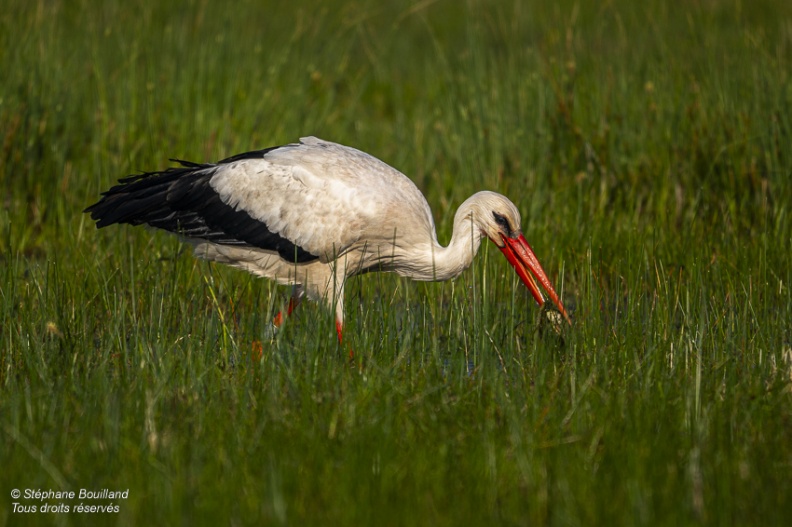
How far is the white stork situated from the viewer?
5.35 m

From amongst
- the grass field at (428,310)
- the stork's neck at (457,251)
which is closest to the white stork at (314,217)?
the stork's neck at (457,251)

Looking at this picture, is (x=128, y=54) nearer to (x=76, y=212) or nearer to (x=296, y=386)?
(x=76, y=212)

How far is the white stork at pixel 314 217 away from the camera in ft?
17.6

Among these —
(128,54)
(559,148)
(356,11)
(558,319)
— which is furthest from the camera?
(356,11)

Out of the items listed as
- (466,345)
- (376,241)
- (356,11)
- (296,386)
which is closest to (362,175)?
(376,241)

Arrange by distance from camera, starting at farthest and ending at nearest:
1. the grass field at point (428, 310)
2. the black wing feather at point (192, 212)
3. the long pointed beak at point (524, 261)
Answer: the black wing feather at point (192, 212), the long pointed beak at point (524, 261), the grass field at point (428, 310)

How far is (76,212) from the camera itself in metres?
6.88

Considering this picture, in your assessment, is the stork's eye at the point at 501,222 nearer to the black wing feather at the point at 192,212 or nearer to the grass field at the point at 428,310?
the grass field at the point at 428,310

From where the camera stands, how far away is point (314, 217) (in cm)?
543

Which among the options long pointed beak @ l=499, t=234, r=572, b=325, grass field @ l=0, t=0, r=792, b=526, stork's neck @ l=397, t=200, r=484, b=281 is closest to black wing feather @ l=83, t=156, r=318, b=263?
grass field @ l=0, t=0, r=792, b=526

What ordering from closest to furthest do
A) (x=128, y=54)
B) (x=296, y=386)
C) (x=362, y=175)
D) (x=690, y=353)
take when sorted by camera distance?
(x=296, y=386) → (x=690, y=353) → (x=362, y=175) → (x=128, y=54)

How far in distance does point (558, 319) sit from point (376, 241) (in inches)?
42.6

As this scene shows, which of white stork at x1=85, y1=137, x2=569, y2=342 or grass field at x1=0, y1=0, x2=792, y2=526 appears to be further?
white stork at x1=85, y1=137, x2=569, y2=342

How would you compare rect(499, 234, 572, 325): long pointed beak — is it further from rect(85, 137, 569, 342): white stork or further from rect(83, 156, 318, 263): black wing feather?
rect(83, 156, 318, 263): black wing feather
